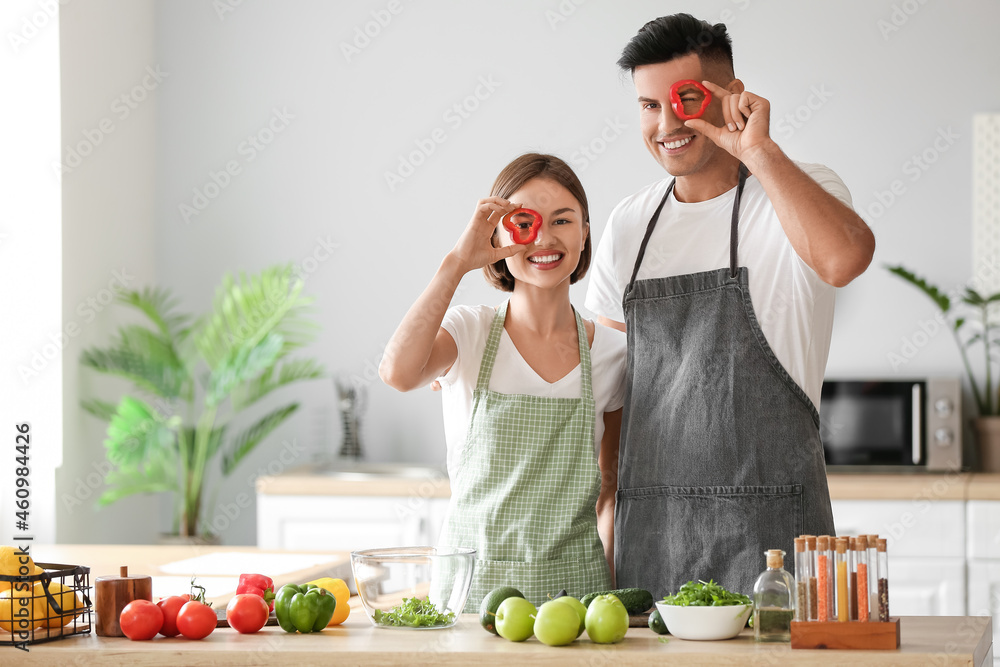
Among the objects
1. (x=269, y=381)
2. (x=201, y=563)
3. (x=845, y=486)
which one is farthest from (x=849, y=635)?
(x=269, y=381)

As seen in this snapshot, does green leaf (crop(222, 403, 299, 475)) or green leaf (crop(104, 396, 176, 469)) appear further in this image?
green leaf (crop(222, 403, 299, 475))

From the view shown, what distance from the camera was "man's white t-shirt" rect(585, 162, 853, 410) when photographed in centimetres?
174

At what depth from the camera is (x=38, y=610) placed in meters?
1.37

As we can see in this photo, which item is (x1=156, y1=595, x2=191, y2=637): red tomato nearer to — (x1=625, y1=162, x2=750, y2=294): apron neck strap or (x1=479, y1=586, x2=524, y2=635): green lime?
(x1=479, y1=586, x2=524, y2=635): green lime

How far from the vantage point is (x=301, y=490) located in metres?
3.52

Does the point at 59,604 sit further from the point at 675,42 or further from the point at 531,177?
the point at 675,42

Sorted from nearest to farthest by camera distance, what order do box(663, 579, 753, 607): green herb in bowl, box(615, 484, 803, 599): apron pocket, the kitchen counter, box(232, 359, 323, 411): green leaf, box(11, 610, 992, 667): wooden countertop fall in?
box(11, 610, 992, 667): wooden countertop
box(663, 579, 753, 607): green herb in bowl
box(615, 484, 803, 599): apron pocket
the kitchen counter
box(232, 359, 323, 411): green leaf

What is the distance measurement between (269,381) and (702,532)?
2494 millimetres

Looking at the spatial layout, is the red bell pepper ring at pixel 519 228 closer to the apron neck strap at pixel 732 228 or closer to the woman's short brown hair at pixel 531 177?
the woman's short brown hair at pixel 531 177

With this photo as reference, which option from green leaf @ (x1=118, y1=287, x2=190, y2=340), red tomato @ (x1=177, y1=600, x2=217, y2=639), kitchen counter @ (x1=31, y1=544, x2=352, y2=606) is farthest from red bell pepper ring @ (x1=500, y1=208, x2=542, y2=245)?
green leaf @ (x1=118, y1=287, x2=190, y2=340)

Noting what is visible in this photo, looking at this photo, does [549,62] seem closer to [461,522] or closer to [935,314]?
[935,314]

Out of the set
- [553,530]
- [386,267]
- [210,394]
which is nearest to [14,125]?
[210,394]

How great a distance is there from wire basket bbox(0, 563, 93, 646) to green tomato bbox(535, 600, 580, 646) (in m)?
0.65

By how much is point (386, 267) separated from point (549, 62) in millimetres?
1055
